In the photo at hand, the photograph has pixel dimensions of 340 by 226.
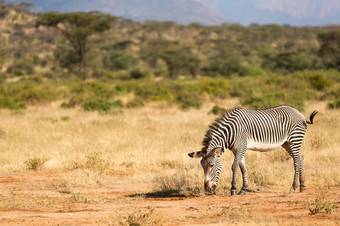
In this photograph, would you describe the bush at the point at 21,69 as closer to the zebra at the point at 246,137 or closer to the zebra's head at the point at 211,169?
the zebra at the point at 246,137

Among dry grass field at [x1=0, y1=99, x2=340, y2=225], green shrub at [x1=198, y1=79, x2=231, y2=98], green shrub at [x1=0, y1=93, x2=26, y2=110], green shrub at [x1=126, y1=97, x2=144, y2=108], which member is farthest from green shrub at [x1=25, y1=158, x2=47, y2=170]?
green shrub at [x1=198, y1=79, x2=231, y2=98]

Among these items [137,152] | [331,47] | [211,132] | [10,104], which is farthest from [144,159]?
[331,47]

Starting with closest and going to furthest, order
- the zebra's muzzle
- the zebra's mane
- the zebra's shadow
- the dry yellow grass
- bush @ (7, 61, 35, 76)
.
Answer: the zebra's muzzle < the zebra's mane < the zebra's shadow < the dry yellow grass < bush @ (7, 61, 35, 76)

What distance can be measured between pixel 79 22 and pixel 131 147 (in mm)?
32722

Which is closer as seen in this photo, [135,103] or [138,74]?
[135,103]

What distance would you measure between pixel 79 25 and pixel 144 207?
38074 millimetres

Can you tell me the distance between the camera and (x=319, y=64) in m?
43.6

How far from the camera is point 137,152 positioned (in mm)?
12141

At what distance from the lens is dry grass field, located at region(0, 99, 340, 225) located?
6.79m

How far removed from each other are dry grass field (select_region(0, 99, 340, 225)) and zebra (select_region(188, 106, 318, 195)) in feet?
1.37

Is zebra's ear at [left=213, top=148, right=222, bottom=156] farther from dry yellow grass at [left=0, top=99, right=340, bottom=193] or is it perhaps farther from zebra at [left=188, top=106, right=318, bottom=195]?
dry yellow grass at [left=0, top=99, right=340, bottom=193]

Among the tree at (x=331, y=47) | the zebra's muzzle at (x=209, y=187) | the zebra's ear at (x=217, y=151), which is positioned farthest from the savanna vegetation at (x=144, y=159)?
the tree at (x=331, y=47)

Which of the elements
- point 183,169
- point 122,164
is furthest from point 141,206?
point 122,164

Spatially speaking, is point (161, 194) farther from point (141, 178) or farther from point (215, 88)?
point (215, 88)
